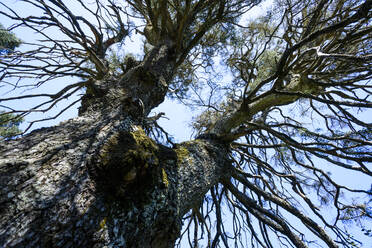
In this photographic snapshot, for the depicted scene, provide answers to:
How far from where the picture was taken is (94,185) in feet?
2.57

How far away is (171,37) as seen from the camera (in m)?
2.20

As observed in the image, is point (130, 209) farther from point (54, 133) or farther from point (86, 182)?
point (54, 133)

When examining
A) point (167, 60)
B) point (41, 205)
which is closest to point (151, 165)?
point (41, 205)

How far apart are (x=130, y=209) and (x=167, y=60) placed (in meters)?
1.54

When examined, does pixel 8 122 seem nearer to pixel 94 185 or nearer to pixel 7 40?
pixel 7 40

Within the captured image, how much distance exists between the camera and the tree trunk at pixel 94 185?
0.61 m

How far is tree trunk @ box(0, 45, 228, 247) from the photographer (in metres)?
0.61

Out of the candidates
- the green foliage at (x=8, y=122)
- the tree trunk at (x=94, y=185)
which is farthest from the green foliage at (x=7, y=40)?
the tree trunk at (x=94, y=185)

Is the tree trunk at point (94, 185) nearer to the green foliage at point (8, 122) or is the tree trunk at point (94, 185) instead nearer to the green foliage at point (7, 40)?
the green foliage at point (8, 122)

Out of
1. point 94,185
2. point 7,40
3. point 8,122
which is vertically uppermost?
point 7,40

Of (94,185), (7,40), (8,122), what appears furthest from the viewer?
(8,122)

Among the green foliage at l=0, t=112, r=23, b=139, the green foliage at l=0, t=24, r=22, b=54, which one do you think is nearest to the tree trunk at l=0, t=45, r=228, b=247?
the green foliage at l=0, t=112, r=23, b=139

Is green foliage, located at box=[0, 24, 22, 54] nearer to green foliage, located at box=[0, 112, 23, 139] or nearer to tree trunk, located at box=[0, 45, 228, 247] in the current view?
green foliage, located at box=[0, 112, 23, 139]

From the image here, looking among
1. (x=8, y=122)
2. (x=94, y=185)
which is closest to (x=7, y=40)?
(x=8, y=122)
